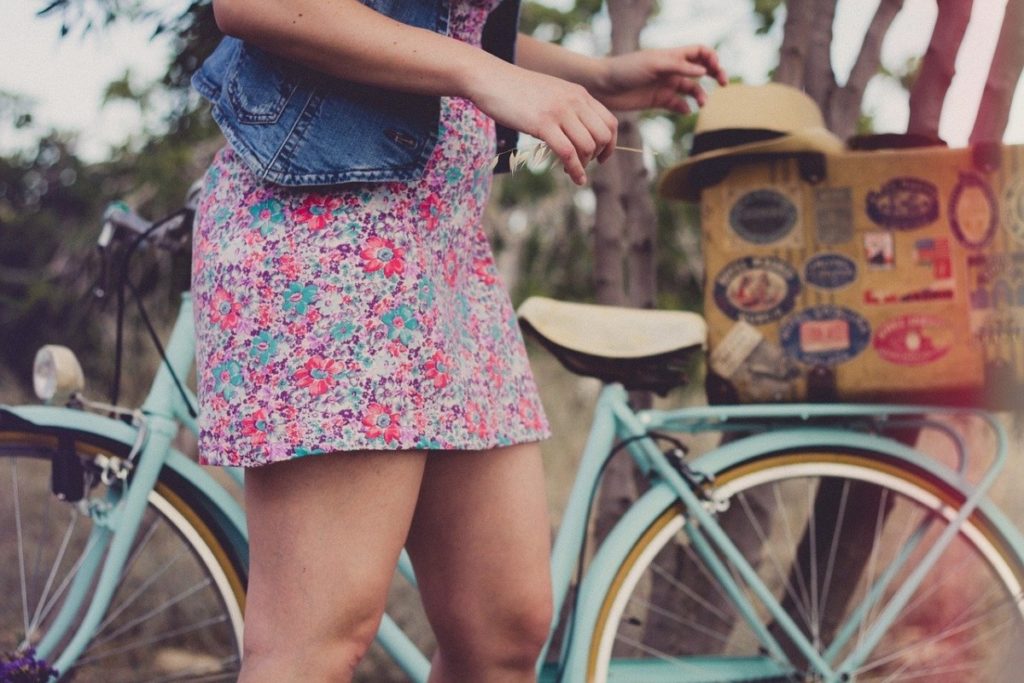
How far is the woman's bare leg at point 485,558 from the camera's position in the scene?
1.26 m

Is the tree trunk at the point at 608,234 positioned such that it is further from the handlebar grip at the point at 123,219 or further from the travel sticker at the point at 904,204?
the handlebar grip at the point at 123,219

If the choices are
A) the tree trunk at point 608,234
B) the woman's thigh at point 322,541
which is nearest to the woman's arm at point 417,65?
the woman's thigh at point 322,541

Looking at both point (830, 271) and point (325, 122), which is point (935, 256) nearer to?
point (830, 271)

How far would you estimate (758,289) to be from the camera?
1692mm

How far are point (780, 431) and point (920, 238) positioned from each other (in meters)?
0.39

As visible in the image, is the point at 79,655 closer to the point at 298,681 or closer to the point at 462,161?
the point at 298,681

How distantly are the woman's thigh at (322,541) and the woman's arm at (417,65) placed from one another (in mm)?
372

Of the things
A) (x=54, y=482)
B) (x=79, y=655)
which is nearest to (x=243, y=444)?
(x=54, y=482)

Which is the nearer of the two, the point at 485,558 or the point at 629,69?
the point at 485,558

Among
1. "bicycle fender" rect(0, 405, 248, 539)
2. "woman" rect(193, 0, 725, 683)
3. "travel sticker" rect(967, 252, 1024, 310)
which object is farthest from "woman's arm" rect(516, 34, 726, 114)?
"bicycle fender" rect(0, 405, 248, 539)

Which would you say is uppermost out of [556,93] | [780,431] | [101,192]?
[101,192]

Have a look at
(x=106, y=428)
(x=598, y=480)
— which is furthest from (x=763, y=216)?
(x=106, y=428)

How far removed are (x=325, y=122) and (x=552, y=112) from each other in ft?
0.80

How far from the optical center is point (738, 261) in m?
1.70
